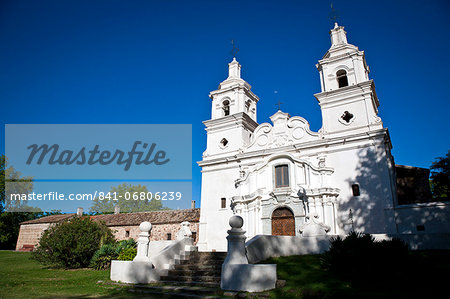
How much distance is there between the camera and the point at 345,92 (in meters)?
19.5

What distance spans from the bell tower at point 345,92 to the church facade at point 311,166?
6cm

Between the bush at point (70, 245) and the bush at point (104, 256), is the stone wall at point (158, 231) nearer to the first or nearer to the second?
the bush at point (70, 245)

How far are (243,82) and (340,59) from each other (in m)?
7.78

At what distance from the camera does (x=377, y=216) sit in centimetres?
1623

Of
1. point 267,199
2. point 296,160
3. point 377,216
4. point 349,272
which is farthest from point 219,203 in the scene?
point 349,272

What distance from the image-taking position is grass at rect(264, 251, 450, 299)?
627cm

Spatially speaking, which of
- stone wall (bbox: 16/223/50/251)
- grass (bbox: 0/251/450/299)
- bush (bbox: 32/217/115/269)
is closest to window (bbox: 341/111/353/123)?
grass (bbox: 0/251/450/299)

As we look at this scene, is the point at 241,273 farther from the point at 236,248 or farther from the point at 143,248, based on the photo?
the point at 143,248

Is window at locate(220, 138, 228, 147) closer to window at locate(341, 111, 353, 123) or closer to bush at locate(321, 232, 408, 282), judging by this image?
window at locate(341, 111, 353, 123)

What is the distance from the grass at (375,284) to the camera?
6.27m

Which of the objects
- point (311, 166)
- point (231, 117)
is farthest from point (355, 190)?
point (231, 117)

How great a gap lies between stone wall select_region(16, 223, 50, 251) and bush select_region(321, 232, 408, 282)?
39.9m

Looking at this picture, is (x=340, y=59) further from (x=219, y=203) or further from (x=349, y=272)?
(x=349, y=272)

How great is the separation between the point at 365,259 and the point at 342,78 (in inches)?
641
